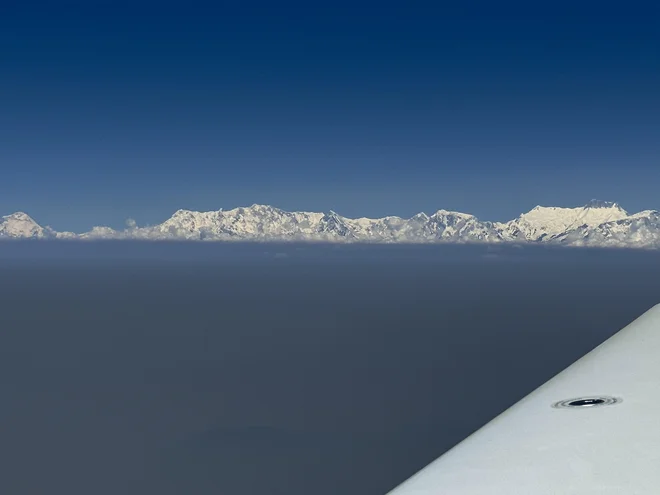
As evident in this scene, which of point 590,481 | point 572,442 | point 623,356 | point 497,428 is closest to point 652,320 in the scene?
point 623,356

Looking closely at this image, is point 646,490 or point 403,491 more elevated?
point 646,490

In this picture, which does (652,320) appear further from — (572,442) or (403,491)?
(403,491)

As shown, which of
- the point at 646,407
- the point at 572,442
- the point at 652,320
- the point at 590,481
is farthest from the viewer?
the point at 652,320

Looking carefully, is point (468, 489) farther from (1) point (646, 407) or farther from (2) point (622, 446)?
(1) point (646, 407)

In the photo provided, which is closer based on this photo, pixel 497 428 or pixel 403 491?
pixel 403 491

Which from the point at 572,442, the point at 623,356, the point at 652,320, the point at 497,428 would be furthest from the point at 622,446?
the point at 652,320

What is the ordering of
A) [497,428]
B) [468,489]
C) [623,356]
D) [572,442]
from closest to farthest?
[468,489], [572,442], [497,428], [623,356]
